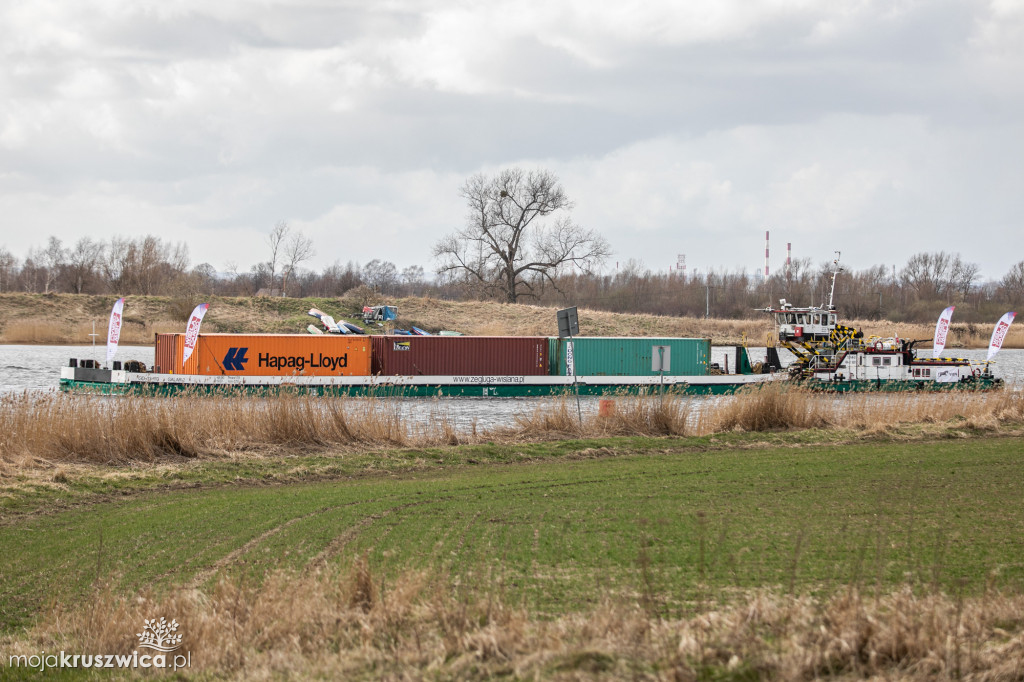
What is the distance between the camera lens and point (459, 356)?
124 ft

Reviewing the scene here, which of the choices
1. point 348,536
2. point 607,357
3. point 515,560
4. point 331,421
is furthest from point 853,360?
point 515,560

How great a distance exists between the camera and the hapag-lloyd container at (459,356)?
37.2 meters

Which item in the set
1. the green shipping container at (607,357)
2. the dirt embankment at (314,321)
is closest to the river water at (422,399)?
the dirt embankment at (314,321)

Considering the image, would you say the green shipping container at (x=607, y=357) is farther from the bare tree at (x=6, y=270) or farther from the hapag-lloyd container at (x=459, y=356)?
the bare tree at (x=6, y=270)

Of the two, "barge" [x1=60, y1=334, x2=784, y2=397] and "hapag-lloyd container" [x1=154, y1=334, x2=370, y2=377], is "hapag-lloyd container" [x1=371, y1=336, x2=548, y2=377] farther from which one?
"hapag-lloyd container" [x1=154, y1=334, x2=370, y2=377]

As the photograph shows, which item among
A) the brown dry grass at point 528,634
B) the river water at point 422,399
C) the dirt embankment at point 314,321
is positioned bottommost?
the river water at point 422,399

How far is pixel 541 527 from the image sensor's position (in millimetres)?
8570

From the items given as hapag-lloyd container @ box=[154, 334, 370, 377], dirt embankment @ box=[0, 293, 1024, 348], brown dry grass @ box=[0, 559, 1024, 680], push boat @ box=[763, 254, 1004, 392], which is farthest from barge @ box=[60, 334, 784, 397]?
brown dry grass @ box=[0, 559, 1024, 680]

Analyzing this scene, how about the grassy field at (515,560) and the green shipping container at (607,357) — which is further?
the green shipping container at (607,357)

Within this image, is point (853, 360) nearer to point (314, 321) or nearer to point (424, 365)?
point (424, 365)

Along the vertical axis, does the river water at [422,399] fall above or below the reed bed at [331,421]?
below

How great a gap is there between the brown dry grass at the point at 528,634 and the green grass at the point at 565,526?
1.19 ft

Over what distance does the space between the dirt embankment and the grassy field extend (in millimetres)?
56108

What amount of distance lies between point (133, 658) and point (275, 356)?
3237 cm
